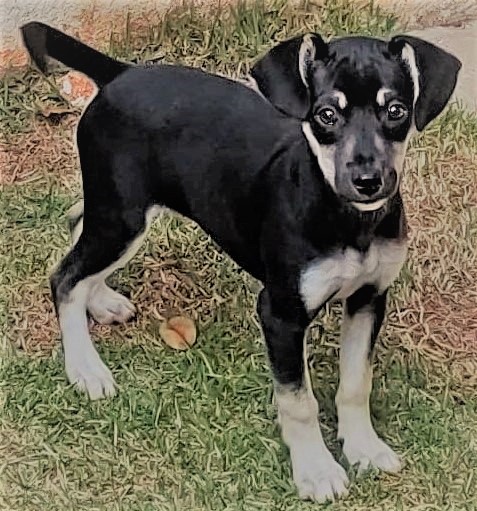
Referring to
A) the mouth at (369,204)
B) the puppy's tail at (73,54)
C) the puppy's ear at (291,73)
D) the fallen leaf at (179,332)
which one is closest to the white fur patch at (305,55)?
the puppy's ear at (291,73)

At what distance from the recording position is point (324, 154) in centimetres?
107

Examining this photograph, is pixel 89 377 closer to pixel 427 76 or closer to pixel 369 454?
pixel 369 454

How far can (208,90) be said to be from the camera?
1.20 meters

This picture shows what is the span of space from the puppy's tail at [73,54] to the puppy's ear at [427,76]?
0.29 metres

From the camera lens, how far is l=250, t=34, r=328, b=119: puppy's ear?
3.50ft

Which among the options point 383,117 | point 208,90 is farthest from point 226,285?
point 383,117

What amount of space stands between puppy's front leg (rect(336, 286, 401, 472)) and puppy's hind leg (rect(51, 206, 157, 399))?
0.71 feet

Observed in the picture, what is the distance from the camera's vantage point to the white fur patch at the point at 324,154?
1063mm

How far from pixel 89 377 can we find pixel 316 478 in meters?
0.24

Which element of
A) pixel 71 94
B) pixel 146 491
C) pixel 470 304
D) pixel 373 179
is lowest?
pixel 146 491

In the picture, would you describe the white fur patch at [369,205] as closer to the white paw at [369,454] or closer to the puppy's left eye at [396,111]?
the puppy's left eye at [396,111]

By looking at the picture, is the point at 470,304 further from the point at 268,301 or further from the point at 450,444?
the point at 268,301

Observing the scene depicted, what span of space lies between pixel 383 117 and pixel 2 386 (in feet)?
1.59

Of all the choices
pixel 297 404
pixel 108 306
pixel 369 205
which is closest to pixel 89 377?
pixel 108 306
